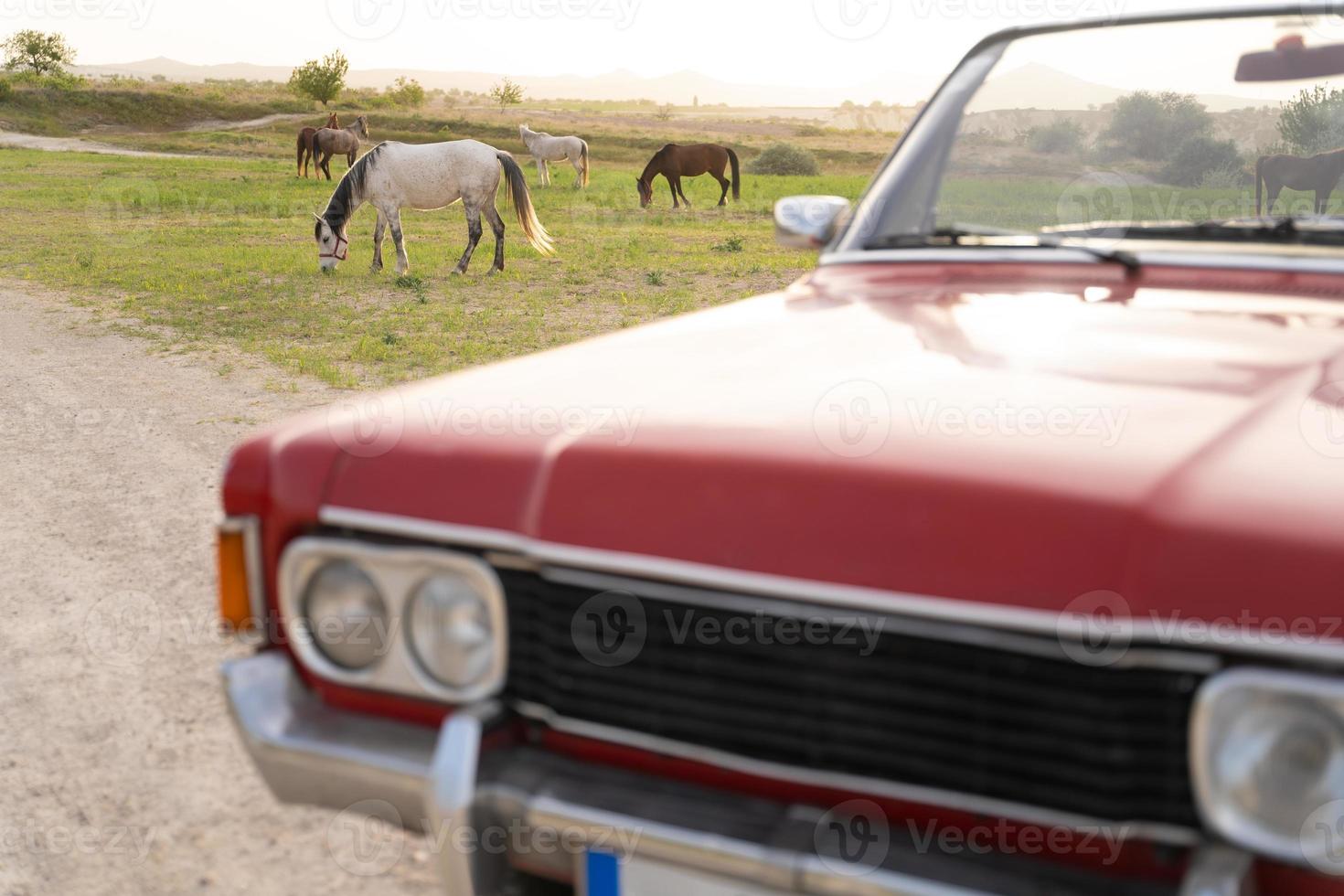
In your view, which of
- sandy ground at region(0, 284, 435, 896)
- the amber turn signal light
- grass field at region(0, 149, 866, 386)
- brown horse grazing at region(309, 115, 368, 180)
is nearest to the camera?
the amber turn signal light

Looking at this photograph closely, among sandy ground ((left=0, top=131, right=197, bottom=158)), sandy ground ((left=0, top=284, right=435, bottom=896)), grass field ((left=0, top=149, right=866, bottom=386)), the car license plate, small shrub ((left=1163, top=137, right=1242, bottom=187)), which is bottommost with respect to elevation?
sandy ground ((left=0, top=284, right=435, bottom=896))

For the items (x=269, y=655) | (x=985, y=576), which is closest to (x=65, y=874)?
(x=269, y=655)

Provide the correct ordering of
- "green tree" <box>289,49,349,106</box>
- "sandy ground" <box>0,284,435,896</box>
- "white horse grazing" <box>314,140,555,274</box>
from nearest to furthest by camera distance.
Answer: "sandy ground" <box>0,284,435,896</box>, "white horse grazing" <box>314,140,555,274</box>, "green tree" <box>289,49,349,106</box>

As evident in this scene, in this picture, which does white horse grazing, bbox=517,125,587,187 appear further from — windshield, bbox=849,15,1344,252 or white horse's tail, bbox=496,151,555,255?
windshield, bbox=849,15,1344,252

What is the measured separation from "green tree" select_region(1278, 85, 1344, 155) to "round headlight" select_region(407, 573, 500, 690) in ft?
7.98

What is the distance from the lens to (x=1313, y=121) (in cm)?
307

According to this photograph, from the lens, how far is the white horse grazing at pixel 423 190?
1438 centimetres

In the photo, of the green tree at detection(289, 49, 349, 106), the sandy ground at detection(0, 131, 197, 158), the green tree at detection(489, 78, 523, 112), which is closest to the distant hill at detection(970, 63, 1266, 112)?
the sandy ground at detection(0, 131, 197, 158)

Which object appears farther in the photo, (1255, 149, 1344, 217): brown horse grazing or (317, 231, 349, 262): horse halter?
(317, 231, 349, 262): horse halter

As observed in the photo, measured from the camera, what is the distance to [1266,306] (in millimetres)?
2152

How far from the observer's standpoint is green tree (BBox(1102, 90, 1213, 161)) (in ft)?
9.86

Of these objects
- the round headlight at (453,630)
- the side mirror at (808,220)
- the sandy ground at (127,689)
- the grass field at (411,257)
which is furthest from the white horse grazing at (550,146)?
the round headlight at (453,630)

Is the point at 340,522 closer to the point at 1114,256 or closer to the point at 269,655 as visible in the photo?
the point at 269,655

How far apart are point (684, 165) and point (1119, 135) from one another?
81.1ft
